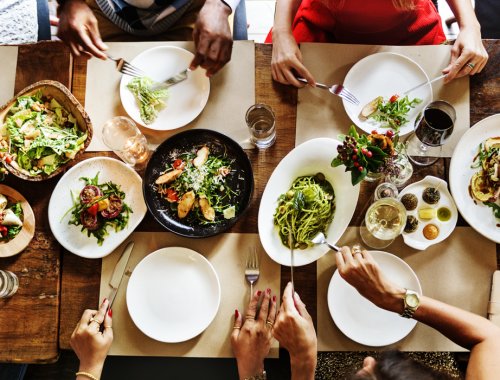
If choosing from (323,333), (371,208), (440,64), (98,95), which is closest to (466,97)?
(440,64)

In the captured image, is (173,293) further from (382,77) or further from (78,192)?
(382,77)

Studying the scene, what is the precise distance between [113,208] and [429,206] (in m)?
1.33

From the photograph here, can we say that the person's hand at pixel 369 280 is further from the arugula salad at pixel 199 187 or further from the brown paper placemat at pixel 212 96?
the brown paper placemat at pixel 212 96

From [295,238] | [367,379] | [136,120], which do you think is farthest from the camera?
[136,120]

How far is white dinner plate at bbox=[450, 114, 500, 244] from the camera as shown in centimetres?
171

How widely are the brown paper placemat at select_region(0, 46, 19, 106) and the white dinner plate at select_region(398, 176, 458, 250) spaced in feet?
5.93

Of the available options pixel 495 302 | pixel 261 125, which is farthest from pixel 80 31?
pixel 495 302

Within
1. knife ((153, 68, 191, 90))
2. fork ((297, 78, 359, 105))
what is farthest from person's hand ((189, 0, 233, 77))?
fork ((297, 78, 359, 105))

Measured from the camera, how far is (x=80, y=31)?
1828 mm

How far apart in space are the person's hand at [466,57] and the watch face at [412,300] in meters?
0.95

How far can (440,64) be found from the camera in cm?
186

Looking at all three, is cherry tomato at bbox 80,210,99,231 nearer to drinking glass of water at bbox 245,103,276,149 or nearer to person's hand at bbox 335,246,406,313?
drinking glass of water at bbox 245,103,276,149

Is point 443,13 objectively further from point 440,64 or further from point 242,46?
point 242,46

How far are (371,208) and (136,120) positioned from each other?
42.5 inches
